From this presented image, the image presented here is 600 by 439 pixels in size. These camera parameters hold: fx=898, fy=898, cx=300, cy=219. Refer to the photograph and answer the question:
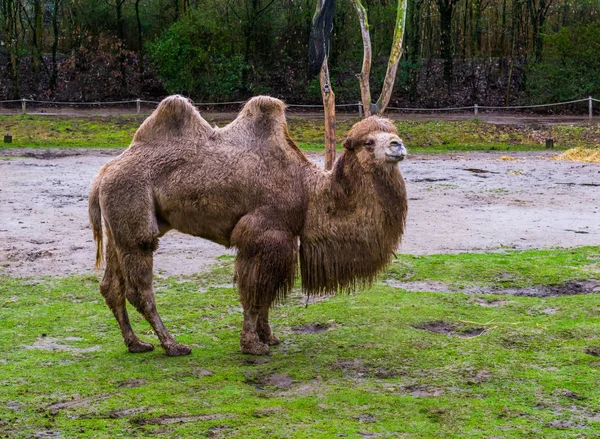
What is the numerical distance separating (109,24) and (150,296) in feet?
97.9

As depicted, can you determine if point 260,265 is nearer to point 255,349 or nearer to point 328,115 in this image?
point 255,349

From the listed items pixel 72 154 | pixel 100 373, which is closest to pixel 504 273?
pixel 100 373

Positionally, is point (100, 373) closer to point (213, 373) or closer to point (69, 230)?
point (213, 373)

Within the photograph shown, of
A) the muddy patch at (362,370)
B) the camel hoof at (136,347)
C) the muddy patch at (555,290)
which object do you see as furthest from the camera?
the muddy patch at (555,290)

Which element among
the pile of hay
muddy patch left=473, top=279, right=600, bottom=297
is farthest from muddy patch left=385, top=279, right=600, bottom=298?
the pile of hay

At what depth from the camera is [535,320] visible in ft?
24.7

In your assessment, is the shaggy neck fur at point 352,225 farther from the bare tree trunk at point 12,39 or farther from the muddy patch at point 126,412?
the bare tree trunk at point 12,39

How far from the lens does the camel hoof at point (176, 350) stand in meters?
6.68

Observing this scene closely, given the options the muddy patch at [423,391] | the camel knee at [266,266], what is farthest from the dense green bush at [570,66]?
the muddy patch at [423,391]

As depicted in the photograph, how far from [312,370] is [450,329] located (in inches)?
62.6

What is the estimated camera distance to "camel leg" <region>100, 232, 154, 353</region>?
684 centimetres

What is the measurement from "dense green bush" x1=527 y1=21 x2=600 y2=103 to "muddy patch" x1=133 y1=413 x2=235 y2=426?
2862 centimetres

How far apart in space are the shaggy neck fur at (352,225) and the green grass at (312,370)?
0.63 m

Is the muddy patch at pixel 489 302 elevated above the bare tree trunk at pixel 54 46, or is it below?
below
